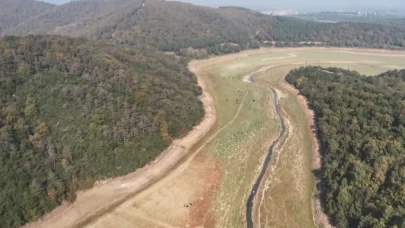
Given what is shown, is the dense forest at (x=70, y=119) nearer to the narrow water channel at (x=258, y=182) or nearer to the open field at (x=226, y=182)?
the open field at (x=226, y=182)

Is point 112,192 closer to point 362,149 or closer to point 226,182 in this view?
point 226,182

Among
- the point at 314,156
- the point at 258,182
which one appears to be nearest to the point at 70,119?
the point at 258,182

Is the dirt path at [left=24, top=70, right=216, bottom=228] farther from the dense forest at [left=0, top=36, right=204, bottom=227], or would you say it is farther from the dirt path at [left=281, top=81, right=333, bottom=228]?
the dirt path at [left=281, top=81, right=333, bottom=228]

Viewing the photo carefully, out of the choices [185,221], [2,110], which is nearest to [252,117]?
[185,221]

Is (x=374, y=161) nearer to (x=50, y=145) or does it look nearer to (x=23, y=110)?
(x=50, y=145)

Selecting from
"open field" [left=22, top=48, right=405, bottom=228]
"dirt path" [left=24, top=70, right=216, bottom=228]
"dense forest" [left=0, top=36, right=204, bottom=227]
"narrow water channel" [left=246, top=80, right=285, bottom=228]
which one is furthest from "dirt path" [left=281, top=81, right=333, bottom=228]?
"dense forest" [left=0, top=36, right=204, bottom=227]
